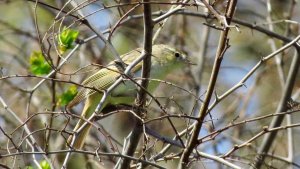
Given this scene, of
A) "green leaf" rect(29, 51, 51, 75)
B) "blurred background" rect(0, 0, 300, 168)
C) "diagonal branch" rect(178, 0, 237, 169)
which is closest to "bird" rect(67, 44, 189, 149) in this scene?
"blurred background" rect(0, 0, 300, 168)

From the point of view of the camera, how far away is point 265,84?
336 inches

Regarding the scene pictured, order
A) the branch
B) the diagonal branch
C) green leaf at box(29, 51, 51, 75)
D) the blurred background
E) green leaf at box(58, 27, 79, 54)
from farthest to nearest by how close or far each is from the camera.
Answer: the blurred background, green leaf at box(29, 51, 51, 75), green leaf at box(58, 27, 79, 54), the branch, the diagonal branch

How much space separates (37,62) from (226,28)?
1.69 m

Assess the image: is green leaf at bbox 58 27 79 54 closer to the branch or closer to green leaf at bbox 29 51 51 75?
green leaf at bbox 29 51 51 75

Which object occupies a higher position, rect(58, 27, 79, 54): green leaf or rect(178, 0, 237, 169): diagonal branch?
rect(58, 27, 79, 54): green leaf

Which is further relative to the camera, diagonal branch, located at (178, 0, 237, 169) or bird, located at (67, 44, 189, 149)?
bird, located at (67, 44, 189, 149)

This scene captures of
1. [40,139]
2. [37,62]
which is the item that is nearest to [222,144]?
[40,139]

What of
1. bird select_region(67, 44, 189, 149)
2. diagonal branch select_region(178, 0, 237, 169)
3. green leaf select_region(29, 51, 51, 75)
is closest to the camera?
diagonal branch select_region(178, 0, 237, 169)

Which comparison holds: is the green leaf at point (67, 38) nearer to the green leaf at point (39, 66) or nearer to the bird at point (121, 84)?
the green leaf at point (39, 66)

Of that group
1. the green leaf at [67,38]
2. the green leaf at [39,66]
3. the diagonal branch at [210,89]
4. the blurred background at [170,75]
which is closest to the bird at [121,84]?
the blurred background at [170,75]

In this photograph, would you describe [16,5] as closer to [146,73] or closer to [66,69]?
[66,69]

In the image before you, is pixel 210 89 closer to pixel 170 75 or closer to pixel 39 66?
pixel 39 66

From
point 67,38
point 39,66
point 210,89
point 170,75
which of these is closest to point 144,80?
point 67,38

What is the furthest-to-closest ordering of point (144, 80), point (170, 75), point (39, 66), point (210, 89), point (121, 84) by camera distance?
point (170, 75) < point (121, 84) < point (39, 66) < point (144, 80) < point (210, 89)
